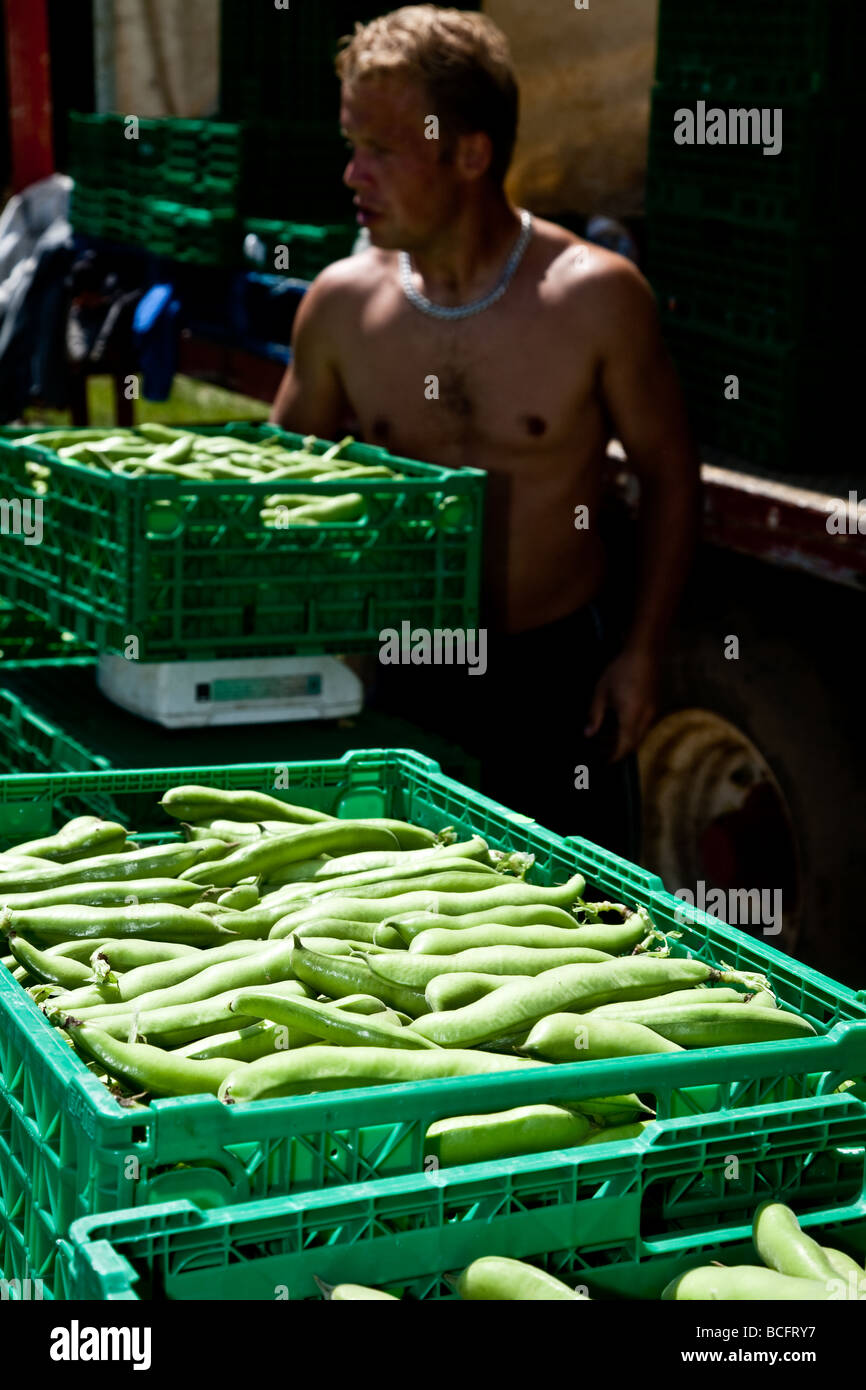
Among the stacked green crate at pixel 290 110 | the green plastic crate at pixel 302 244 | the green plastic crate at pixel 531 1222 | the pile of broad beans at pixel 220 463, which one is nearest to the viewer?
the green plastic crate at pixel 531 1222

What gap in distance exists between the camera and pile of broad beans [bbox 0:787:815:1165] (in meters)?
1.80

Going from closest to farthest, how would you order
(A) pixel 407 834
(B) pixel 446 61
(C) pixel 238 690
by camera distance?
(A) pixel 407 834
(C) pixel 238 690
(B) pixel 446 61

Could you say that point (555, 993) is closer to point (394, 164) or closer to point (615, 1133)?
point (615, 1133)

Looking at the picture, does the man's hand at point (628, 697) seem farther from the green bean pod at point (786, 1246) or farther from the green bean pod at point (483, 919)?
the green bean pod at point (786, 1246)

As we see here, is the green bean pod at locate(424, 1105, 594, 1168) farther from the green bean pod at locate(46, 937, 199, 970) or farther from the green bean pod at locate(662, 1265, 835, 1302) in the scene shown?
the green bean pod at locate(46, 937, 199, 970)

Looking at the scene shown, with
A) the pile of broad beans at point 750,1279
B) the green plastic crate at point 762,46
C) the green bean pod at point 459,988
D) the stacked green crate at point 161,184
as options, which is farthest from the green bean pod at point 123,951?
the stacked green crate at point 161,184

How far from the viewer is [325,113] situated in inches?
287

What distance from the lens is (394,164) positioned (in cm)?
436

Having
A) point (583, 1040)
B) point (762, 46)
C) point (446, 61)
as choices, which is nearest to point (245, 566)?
point (446, 61)

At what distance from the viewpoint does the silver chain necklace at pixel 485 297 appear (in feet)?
14.8

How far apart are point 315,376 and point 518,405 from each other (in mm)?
728

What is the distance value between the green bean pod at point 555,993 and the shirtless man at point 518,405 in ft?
7.50

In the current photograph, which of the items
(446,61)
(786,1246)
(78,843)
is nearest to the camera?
(786,1246)

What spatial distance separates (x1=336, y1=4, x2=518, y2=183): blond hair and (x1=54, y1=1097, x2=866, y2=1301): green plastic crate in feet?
10.5
